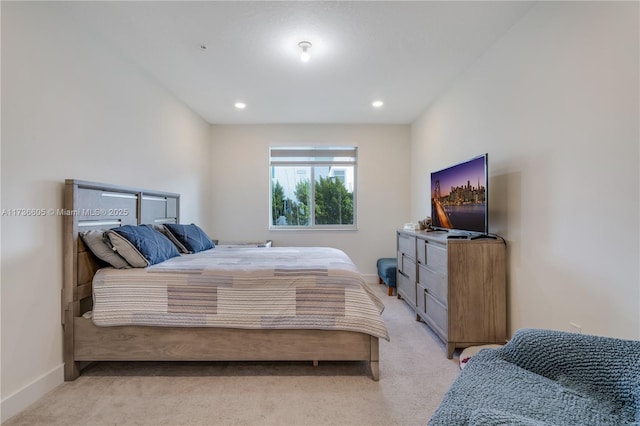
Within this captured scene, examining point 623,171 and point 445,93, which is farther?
point 445,93

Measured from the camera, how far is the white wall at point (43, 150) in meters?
1.64

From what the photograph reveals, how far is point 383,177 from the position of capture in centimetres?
480

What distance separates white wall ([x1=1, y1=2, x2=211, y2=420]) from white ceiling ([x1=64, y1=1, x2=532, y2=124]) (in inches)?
11.6

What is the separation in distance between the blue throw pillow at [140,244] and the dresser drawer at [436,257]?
218 centimetres

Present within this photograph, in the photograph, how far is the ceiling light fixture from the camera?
2433 mm

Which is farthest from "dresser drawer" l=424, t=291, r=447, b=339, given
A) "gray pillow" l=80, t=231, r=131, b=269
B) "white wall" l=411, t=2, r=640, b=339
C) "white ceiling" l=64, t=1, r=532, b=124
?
"gray pillow" l=80, t=231, r=131, b=269

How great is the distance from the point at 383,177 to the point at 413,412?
3.59m

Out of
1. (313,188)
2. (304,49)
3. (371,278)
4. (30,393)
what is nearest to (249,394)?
(30,393)

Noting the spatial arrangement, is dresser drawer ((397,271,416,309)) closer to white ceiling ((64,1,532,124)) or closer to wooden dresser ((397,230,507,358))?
wooden dresser ((397,230,507,358))

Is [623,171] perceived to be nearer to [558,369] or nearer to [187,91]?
[558,369]

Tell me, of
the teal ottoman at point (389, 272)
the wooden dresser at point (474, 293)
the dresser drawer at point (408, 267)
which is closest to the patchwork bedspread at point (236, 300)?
the wooden dresser at point (474, 293)

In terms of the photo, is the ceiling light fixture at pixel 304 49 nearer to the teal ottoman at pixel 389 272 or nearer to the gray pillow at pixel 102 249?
the gray pillow at pixel 102 249

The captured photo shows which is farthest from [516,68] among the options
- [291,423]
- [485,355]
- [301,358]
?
[291,423]

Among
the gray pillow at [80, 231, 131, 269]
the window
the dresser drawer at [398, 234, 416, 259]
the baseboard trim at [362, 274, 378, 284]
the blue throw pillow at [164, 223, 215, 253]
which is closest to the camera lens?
the gray pillow at [80, 231, 131, 269]
